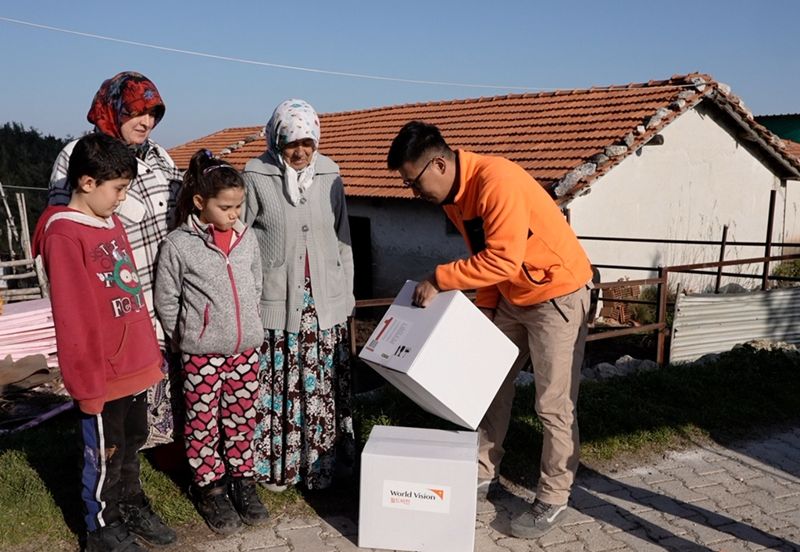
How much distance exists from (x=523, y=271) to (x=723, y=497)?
175 centimetres

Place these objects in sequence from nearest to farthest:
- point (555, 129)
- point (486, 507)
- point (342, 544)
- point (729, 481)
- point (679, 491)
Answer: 1. point (342, 544)
2. point (486, 507)
3. point (679, 491)
4. point (729, 481)
5. point (555, 129)

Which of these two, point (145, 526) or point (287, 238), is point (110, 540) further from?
point (287, 238)

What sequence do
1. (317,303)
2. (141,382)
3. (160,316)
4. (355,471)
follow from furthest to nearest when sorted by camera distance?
1. (355,471)
2. (317,303)
3. (160,316)
4. (141,382)

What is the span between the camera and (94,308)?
260cm

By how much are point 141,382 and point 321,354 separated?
86 centimetres

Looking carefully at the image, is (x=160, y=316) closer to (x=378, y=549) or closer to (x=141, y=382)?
(x=141, y=382)

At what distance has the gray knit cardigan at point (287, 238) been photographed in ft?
10.3

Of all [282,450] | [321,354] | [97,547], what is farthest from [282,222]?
[97,547]

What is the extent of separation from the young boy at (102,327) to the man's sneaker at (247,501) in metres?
0.48

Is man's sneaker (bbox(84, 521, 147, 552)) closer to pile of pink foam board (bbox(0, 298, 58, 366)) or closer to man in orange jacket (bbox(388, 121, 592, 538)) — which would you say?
man in orange jacket (bbox(388, 121, 592, 538))

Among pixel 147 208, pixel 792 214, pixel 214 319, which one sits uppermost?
pixel 147 208

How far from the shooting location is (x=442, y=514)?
291 cm

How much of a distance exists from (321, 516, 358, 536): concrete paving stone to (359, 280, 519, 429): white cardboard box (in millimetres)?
713

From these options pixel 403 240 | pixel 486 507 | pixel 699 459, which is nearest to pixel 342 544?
pixel 486 507
